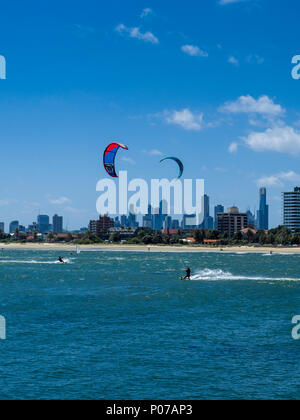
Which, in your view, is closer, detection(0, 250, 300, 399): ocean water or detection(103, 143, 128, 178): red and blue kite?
detection(0, 250, 300, 399): ocean water

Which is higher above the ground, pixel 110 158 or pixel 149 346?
pixel 110 158

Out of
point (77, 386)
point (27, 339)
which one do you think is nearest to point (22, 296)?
point (27, 339)

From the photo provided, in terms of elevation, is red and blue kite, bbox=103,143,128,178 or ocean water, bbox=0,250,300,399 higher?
red and blue kite, bbox=103,143,128,178

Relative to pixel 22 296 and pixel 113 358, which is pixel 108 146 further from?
pixel 113 358

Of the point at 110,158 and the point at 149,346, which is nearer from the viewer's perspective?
the point at 149,346

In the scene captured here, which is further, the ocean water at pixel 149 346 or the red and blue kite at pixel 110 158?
the red and blue kite at pixel 110 158

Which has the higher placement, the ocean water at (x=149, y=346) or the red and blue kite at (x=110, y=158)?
the red and blue kite at (x=110, y=158)
